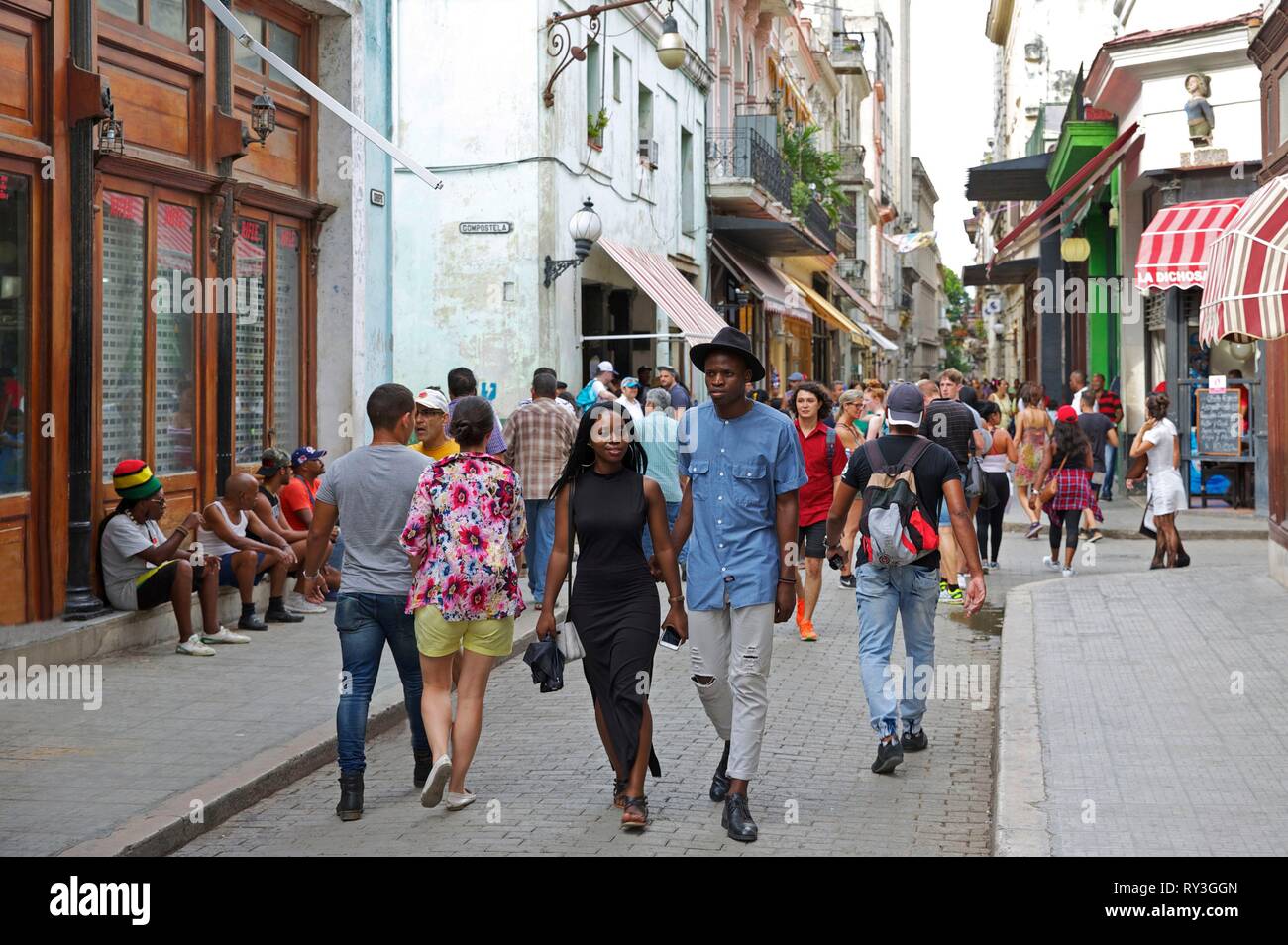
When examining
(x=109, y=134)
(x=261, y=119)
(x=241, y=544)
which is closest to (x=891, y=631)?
(x=241, y=544)

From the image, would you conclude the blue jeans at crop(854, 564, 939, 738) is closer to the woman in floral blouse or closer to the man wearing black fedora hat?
the man wearing black fedora hat

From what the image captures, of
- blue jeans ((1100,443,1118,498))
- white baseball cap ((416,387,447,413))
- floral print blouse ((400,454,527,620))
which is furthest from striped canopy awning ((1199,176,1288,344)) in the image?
blue jeans ((1100,443,1118,498))

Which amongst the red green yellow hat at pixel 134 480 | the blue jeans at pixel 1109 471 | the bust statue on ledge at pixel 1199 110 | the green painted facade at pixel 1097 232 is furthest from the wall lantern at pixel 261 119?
the green painted facade at pixel 1097 232

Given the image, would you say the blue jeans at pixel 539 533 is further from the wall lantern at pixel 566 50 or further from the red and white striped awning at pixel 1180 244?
the red and white striped awning at pixel 1180 244

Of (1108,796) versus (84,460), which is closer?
(1108,796)

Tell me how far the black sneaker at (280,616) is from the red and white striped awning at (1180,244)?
11.3 meters

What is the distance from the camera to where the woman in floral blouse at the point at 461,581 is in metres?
6.07

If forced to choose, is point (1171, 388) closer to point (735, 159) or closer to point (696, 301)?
point (696, 301)

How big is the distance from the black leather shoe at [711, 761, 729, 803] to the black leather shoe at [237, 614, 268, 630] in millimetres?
5078

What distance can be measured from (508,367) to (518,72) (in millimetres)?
3710

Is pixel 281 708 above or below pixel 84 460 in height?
below
